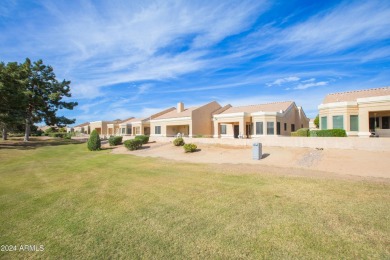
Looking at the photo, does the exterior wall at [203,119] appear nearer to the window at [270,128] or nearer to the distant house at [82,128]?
the window at [270,128]

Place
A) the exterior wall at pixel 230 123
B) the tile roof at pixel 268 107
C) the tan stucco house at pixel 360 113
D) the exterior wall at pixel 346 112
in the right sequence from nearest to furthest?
1. the tan stucco house at pixel 360 113
2. the exterior wall at pixel 346 112
3. the exterior wall at pixel 230 123
4. the tile roof at pixel 268 107

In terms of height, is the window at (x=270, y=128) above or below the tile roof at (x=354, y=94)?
below

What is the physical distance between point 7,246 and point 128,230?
2.71m

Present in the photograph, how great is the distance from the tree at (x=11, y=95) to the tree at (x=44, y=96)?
3704mm

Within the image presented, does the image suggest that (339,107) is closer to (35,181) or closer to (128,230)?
(128,230)

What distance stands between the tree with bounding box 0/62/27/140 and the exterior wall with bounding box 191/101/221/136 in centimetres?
2502

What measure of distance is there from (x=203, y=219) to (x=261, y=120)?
2432 centimetres

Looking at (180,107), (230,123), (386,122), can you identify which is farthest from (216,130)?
(386,122)

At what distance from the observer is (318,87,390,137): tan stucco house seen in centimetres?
1980

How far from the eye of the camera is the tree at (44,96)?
36.9m

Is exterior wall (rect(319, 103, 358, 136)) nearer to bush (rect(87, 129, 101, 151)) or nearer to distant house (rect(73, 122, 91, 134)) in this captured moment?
bush (rect(87, 129, 101, 151))

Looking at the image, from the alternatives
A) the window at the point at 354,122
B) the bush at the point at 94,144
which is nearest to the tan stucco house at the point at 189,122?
the bush at the point at 94,144

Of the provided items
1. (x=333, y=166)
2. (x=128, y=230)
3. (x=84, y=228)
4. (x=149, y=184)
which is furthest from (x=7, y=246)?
(x=333, y=166)

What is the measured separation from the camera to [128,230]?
5.46 metres
